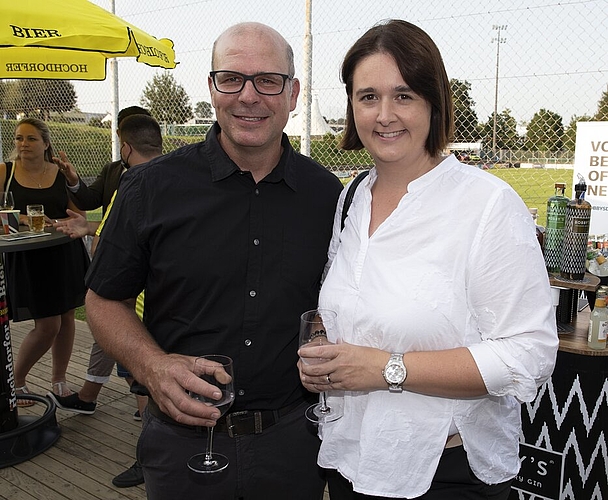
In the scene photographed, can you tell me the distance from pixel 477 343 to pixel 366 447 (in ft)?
1.31

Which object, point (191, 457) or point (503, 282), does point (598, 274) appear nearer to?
point (503, 282)

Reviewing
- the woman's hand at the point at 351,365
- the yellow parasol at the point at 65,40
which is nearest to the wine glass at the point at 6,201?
the yellow parasol at the point at 65,40

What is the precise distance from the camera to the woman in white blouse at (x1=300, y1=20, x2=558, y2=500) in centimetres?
144

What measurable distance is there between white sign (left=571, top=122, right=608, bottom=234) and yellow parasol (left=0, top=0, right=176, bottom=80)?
346 centimetres

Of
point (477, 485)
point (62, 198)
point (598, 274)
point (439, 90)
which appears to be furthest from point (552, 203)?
point (62, 198)

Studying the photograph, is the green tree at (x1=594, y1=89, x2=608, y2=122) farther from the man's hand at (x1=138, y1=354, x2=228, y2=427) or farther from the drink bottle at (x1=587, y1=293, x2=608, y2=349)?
the man's hand at (x1=138, y1=354, x2=228, y2=427)

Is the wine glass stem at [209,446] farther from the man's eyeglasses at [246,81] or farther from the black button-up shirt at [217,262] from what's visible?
the man's eyeglasses at [246,81]

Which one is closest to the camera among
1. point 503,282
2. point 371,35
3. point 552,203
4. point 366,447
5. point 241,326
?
point 503,282

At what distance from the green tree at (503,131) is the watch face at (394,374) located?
3.28 metres

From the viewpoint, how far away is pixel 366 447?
155 centimetres

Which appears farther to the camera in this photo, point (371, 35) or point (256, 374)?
point (256, 374)

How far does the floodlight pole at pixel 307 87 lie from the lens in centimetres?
477

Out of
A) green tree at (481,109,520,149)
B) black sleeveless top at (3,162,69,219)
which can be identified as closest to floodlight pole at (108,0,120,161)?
black sleeveless top at (3,162,69,219)

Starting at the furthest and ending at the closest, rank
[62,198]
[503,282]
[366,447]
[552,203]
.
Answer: [62,198] → [552,203] → [366,447] → [503,282]
